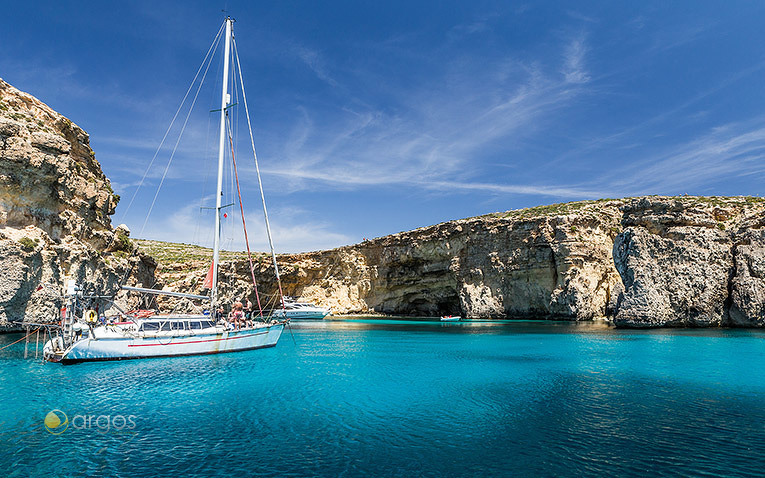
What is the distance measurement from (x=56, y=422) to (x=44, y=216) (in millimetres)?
32227

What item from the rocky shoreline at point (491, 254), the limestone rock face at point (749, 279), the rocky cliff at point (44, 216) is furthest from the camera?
the limestone rock face at point (749, 279)

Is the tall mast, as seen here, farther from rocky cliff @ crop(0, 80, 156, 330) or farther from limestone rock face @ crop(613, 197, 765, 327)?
limestone rock face @ crop(613, 197, 765, 327)

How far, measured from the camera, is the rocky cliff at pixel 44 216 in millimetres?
33062

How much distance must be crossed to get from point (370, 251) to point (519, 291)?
2871cm

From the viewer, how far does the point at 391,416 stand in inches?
522

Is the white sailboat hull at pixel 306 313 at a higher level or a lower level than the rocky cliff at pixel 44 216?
lower

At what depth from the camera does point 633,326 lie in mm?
43625

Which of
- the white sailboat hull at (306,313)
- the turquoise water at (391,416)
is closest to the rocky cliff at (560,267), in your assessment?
the white sailboat hull at (306,313)

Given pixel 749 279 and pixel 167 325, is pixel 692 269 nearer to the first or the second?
pixel 749 279

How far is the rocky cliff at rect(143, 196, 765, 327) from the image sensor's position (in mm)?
42812

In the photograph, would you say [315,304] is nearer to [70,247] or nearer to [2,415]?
[70,247]

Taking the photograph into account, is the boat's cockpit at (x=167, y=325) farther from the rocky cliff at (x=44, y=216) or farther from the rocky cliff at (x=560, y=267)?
the rocky cliff at (x=560, y=267)

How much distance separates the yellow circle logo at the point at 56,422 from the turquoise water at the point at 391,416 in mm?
190

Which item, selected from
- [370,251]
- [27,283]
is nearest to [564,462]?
[27,283]
